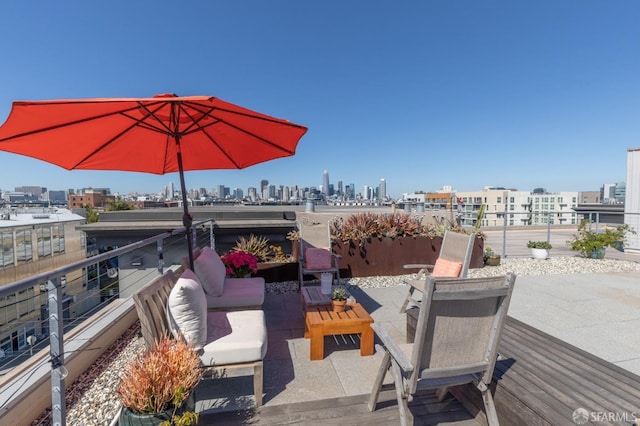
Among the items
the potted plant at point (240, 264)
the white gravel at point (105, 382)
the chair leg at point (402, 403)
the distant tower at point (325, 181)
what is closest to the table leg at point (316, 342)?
the chair leg at point (402, 403)

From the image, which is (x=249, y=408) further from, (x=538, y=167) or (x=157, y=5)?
(x=538, y=167)

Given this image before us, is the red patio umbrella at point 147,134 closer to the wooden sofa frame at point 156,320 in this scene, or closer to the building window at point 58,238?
the wooden sofa frame at point 156,320

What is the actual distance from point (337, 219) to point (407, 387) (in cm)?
463

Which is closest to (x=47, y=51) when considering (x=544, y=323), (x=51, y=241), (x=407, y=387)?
(x=407, y=387)

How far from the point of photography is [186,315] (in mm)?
1945

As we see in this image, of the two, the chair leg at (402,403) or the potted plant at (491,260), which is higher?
the chair leg at (402,403)

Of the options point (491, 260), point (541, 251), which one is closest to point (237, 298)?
point (491, 260)

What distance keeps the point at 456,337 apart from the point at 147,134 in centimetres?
326

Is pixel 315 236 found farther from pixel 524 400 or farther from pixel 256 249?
pixel 524 400

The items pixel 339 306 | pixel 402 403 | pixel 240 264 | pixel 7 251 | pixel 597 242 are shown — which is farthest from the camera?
pixel 7 251

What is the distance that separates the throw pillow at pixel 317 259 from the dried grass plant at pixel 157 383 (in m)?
3.11
